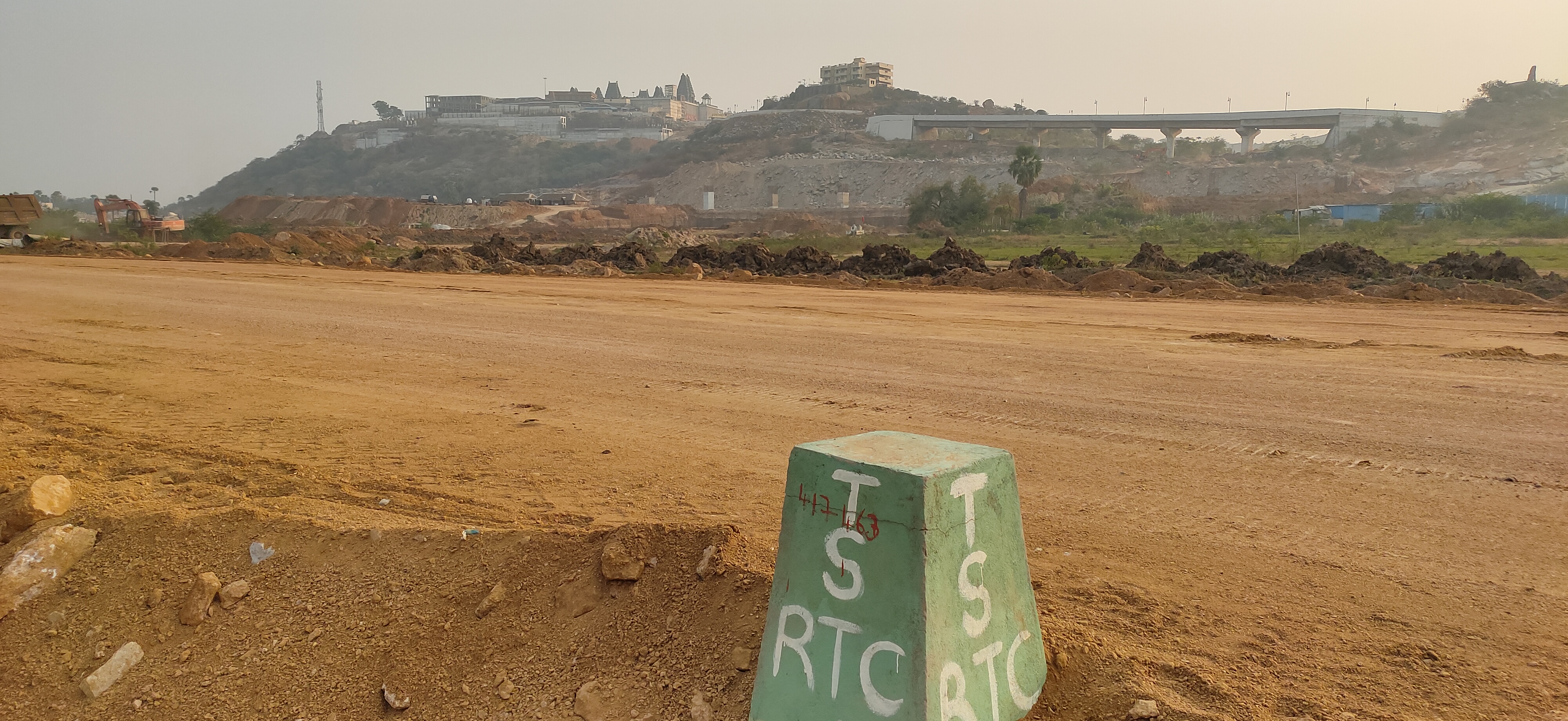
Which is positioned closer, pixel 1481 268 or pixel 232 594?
pixel 232 594

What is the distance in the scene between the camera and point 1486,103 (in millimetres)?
109125

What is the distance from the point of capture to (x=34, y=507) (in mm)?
5805

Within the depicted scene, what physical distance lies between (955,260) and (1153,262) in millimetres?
5339

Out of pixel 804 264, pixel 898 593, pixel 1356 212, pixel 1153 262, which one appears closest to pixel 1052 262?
pixel 1153 262

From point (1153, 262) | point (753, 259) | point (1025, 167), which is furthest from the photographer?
point (1025, 167)

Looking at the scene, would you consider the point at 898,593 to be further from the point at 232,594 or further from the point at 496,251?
the point at 496,251

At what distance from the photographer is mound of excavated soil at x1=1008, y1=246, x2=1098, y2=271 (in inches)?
1037

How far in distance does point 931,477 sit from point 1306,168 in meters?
108

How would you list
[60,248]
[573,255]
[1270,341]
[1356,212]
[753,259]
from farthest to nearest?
[1356,212]
[60,248]
[573,255]
[753,259]
[1270,341]

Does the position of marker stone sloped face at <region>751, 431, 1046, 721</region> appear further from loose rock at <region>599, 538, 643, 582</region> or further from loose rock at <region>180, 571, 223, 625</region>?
loose rock at <region>180, 571, 223, 625</region>

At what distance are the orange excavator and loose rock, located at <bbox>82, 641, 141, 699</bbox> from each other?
51.2 meters

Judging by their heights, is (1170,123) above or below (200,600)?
above

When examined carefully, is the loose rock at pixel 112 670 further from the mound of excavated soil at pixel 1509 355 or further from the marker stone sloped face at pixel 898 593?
the mound of excavated soil at pixel 1509 355

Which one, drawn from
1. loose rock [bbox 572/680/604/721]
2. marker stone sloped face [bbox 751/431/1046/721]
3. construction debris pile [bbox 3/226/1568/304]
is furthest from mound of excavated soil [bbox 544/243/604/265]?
marker stone sloped face [bbox 751/431/1046/721]
